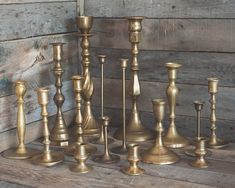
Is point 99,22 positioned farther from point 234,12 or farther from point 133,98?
point 234,12

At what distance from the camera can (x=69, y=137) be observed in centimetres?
154

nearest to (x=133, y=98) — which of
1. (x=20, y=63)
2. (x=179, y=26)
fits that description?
(x=179, y=26)

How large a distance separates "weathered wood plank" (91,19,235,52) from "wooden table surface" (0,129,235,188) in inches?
15.2

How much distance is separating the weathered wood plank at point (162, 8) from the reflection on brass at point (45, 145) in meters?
0.48

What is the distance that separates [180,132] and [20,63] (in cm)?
60

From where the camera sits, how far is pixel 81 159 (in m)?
1.25

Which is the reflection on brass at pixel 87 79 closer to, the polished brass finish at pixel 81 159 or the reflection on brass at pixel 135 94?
the reflection on brass at pixel 135 94

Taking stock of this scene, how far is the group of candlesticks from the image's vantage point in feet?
4.23

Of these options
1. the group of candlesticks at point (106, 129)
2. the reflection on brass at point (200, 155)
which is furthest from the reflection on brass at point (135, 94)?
the reflection on brass at point (200, 155)

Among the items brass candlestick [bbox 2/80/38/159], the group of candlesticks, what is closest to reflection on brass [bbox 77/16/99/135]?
the group of candlesticks

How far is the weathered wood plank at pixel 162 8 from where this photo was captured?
57.2 inches

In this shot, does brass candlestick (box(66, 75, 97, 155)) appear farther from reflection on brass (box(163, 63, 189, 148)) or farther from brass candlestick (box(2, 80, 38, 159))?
reflection on brass (box(163, 63, 189, 148))

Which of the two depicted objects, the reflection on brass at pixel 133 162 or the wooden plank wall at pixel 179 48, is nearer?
the reflection on brass at pixel 133 162

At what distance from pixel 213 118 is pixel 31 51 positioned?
63 cm
